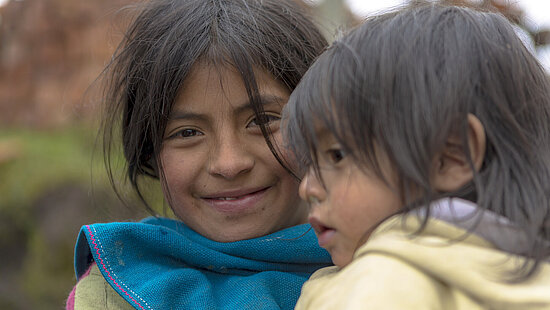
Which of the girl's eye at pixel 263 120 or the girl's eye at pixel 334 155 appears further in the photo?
the girl's eye at pixel 263 120

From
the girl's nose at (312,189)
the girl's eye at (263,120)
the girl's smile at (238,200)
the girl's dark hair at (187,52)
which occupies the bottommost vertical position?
the girl's smile at (238,200)

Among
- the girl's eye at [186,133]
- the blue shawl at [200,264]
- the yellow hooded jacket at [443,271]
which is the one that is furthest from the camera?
the girl's eye at [186,133]

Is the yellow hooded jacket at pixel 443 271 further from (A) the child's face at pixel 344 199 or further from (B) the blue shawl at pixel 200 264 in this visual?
(B) the blue shawl at pixel 200 264

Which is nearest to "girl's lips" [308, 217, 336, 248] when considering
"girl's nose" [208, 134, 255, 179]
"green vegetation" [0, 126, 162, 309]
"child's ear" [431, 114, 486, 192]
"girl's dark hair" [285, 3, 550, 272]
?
"girl's dark hair" [285, 3, 550, 272]

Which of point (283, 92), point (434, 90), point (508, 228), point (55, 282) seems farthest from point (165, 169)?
point (55, 282)

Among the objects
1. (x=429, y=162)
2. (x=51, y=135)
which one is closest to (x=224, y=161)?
(x=429, y=162)

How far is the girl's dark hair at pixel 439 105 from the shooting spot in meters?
1.03

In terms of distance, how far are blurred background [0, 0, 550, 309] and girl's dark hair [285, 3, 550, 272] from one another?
0.70 ft

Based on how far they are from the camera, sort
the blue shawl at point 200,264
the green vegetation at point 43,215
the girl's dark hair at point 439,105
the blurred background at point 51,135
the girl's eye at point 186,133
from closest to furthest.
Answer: the girl's dark hair at point 439,105, the blue shawl at point 200,264, the girl's eye at point 186,133, the blurred background at point 51,135, the green vegetation at point 43,215

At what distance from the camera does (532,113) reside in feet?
3.72

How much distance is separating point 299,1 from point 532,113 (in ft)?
3.50

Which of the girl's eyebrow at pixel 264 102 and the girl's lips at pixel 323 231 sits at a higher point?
the girl's eyebrow at pixel 264 102

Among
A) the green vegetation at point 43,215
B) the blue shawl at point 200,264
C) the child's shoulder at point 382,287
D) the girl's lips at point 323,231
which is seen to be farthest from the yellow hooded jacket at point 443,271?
the green vegetation at point 43,215

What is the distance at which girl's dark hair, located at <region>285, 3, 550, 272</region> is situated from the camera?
1.03 metres
